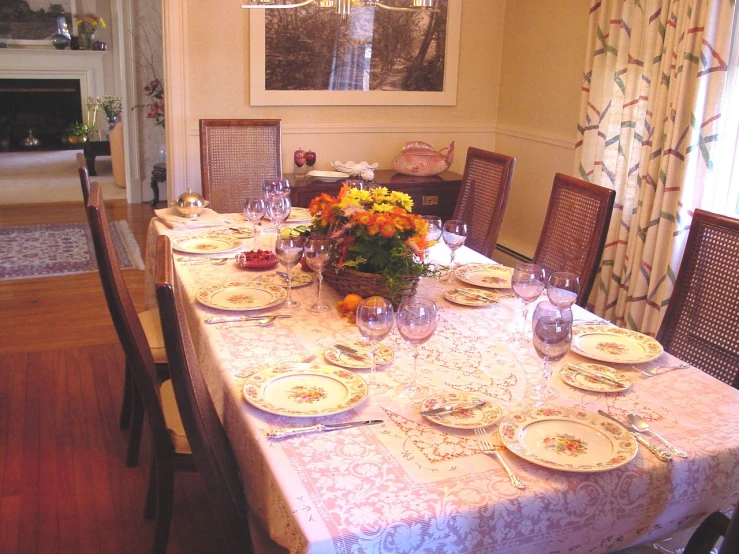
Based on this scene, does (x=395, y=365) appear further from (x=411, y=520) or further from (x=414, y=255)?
(x=411, y=520)

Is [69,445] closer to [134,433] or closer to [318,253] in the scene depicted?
[134,433]

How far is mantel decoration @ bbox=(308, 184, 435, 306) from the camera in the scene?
6.48ft

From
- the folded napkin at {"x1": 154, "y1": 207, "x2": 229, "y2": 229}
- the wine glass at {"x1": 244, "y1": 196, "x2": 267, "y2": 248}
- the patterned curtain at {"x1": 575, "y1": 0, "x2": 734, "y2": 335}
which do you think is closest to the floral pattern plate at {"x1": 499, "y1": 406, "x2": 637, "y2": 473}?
the wine glass at {"x1": 244, "y1": 196, "x2": 267, "y2": 248}

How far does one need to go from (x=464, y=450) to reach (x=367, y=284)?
0.74 m

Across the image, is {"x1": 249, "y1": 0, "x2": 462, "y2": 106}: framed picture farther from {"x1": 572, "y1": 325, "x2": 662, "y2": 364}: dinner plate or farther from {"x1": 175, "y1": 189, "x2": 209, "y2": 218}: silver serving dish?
{"x1": 572, "y1": 325, "x2": 662, "y2": 364}: dinner plate

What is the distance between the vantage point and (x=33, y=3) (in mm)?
8719

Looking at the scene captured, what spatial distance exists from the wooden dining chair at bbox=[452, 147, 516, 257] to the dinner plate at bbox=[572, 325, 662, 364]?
115cm

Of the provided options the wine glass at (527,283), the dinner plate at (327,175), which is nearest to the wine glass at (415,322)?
the wine glass at (527,283)

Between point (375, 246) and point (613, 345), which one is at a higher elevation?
point (375, 246)

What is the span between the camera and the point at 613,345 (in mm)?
1843

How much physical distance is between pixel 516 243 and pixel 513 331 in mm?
2776

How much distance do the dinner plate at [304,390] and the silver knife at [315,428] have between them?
24 millimetres

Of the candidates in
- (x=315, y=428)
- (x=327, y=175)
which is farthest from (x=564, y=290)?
(x=327, y=175)

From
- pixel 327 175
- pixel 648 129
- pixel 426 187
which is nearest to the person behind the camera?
pixel 648 129
